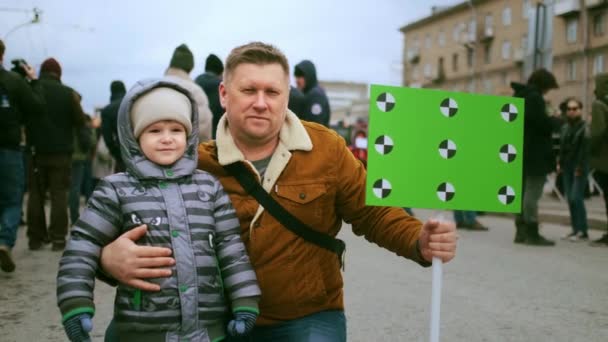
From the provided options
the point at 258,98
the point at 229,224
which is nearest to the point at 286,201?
the point at 229,224

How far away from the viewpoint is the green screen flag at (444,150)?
261 centimetres

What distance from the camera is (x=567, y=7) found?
4991cm

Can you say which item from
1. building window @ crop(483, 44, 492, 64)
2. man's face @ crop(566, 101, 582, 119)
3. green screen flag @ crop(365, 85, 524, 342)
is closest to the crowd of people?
green screen flag @ crop(365, 85, 524, 342)

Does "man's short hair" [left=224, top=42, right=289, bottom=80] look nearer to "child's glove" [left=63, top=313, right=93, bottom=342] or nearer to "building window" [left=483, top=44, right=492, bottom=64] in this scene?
"child's glove" [left=63, top=313, right=93, bottom=342]

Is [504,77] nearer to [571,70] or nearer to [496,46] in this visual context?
[496,46]

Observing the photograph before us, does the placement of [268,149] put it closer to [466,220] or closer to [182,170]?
[182,170]

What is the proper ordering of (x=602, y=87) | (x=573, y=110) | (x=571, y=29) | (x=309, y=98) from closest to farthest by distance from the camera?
(x=309, y=98) → (x=602, y=87) → (x=573, y=110) → (x=571, y=29)

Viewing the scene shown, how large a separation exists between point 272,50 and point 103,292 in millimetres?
3621

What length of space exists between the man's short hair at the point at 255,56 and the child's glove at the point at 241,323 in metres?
0.96

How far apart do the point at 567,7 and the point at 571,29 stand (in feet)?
5.95

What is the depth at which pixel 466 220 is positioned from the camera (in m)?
10.6

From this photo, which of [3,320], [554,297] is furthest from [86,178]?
[554,297]

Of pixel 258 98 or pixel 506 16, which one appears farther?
pixel 506 16

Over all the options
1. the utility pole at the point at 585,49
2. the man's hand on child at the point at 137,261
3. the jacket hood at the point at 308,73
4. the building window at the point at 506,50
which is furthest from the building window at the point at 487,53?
the man's hand on child at the point at 137,261
